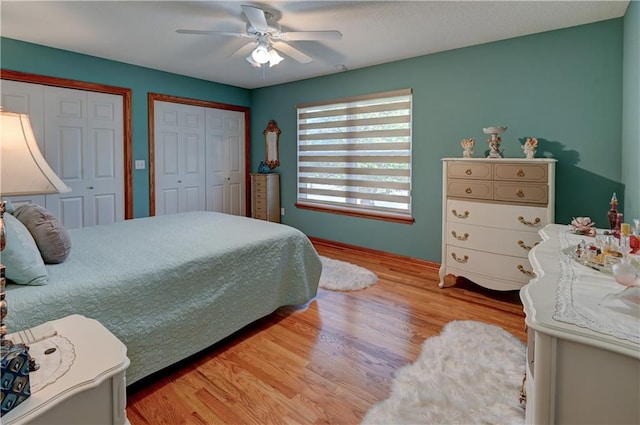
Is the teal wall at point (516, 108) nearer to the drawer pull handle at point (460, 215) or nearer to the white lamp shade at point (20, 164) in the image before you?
the drawer pull handle at point (460, 215)

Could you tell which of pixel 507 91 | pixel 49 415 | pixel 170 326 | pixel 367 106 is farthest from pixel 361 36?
pixel 49 415

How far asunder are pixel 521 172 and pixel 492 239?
→ 0.62 meters

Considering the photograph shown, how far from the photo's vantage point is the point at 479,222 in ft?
10.5

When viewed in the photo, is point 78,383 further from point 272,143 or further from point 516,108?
point 272,143

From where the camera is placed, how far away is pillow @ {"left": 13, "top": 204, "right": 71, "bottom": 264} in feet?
6.06

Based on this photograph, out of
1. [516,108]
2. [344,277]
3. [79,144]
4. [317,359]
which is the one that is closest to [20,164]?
[317,359]

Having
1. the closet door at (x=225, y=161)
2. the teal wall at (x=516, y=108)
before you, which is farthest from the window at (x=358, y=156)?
the closet door at (x=225, y=161)

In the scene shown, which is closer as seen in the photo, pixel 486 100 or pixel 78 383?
pixel 78 383

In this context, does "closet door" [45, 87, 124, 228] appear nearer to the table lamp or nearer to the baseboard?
the baseboard

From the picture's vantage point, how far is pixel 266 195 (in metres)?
5.53

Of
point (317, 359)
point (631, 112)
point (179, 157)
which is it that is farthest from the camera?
point (179, 157)

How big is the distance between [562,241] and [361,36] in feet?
8.11

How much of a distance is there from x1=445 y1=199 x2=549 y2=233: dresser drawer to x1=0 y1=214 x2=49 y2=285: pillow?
3054 millimetres

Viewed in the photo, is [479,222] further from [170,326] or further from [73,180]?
[73,180]
